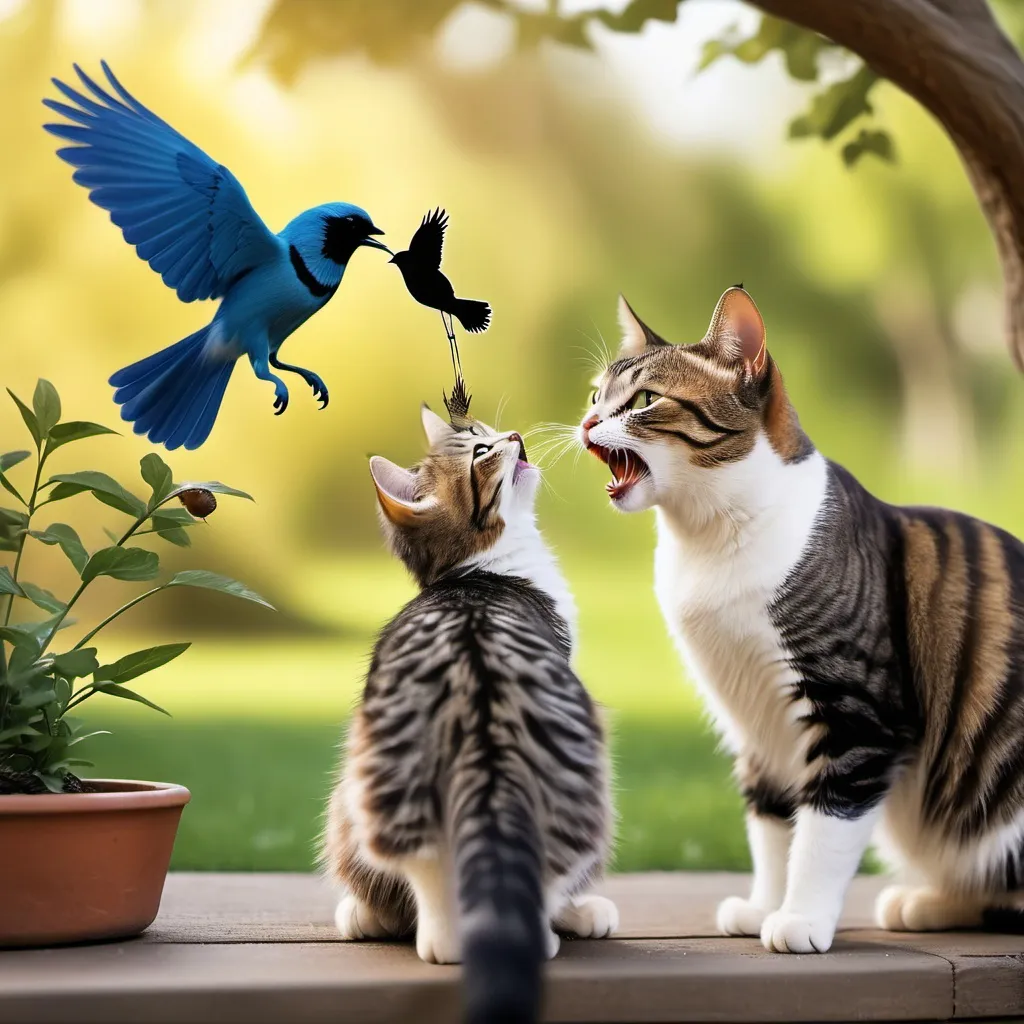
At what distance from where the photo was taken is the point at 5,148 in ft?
16.7

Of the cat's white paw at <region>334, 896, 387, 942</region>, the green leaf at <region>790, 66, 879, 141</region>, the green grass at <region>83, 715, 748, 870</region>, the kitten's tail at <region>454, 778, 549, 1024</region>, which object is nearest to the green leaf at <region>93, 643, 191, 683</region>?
the green grass at <region>83, 715, 748, 870</region>

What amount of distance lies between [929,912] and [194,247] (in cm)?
114

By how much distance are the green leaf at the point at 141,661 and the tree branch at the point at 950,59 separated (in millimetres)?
1043

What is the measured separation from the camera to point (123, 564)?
4.33ft

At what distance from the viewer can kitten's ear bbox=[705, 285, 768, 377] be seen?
1.41 meters

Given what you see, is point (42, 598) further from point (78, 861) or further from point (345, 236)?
point (345, 236)

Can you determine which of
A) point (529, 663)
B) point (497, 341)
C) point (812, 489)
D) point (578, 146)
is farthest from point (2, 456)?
point (578, 146)

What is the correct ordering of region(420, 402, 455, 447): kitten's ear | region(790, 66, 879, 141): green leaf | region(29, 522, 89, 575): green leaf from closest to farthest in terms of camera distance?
region(29, 522, 89, 575): green leaf, region(420, 402, 455, 447): kitten's ear, region(790, 66, 879, 141): green leaf

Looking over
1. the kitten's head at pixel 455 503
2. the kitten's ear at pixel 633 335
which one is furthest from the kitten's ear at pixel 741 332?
the kitten's head at pixel 455 503

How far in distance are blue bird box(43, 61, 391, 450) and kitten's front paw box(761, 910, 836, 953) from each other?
29.6 inches

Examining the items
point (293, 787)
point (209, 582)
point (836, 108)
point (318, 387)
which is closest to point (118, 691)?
point (209, 582)

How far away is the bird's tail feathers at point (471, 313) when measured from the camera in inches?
48.1

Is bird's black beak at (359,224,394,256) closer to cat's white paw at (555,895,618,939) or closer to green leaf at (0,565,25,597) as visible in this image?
green leaf at (0,565,25,597)

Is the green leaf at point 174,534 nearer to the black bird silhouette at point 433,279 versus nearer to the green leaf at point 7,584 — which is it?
the green leaf at point 7,584
